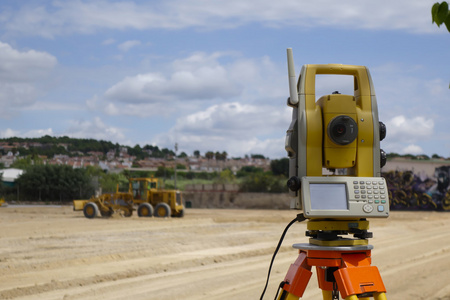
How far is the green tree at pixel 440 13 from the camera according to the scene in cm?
252

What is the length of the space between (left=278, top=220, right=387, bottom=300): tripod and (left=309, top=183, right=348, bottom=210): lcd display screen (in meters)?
0.22

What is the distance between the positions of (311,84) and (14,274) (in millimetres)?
7811

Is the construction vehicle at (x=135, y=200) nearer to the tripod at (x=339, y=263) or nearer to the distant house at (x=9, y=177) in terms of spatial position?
the tripod at (x=339, y=263)

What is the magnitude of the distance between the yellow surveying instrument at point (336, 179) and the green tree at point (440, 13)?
0.66 m

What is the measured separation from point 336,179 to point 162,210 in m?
24.4

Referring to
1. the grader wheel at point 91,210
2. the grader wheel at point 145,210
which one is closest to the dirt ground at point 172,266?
the grader wheel at point 145,210

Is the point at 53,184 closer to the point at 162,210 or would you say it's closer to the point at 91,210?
the point at 91,210

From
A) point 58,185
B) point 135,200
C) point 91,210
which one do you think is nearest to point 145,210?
point 135,200

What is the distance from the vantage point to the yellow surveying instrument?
9.35ft

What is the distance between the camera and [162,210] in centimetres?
2684

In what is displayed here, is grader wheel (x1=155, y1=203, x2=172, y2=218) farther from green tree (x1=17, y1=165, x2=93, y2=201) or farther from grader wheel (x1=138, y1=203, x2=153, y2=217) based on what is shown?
green tree (x1=17, y1=165, x2=93, y2=201)

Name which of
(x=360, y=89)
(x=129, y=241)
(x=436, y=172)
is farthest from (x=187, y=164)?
(x=360, y=89)

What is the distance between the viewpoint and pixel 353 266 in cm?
296

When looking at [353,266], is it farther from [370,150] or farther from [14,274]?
[14,274]
